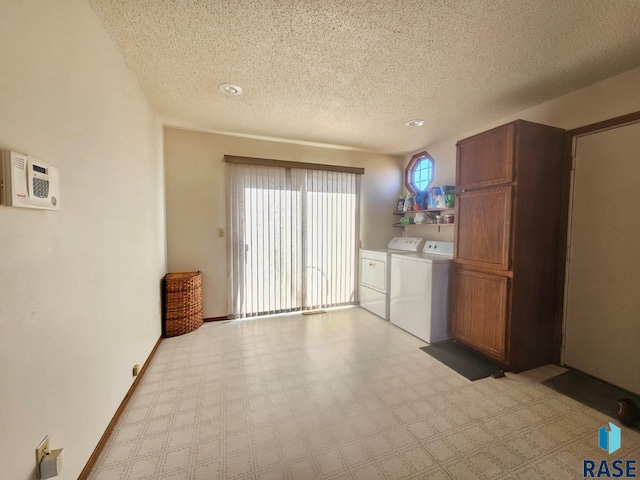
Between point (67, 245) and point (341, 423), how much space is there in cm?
178

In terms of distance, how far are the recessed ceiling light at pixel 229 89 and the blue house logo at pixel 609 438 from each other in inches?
137

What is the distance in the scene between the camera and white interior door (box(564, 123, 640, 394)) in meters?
1.82

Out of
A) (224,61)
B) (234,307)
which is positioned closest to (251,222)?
(234,307)

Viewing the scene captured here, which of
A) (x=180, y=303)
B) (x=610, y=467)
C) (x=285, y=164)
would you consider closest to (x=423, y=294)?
(x=610, y=467)

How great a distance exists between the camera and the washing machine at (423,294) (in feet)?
8.63

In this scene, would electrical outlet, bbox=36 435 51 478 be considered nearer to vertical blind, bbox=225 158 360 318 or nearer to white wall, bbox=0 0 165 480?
white wall, bbox=0 0 165 480

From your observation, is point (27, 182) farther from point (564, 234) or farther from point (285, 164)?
point (564, 234)

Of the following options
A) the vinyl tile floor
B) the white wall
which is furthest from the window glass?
the white wall

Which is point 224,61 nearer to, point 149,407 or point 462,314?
point 149,407

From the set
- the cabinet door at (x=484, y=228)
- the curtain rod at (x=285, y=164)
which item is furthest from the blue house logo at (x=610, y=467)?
the curtain rod at (x=285, y=164)

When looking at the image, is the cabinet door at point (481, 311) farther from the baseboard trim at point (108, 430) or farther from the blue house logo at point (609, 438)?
the baseboard trim at point (108, 430)

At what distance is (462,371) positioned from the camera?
2.16m

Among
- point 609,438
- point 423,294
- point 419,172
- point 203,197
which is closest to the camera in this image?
point 609,438

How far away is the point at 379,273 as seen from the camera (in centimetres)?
345
